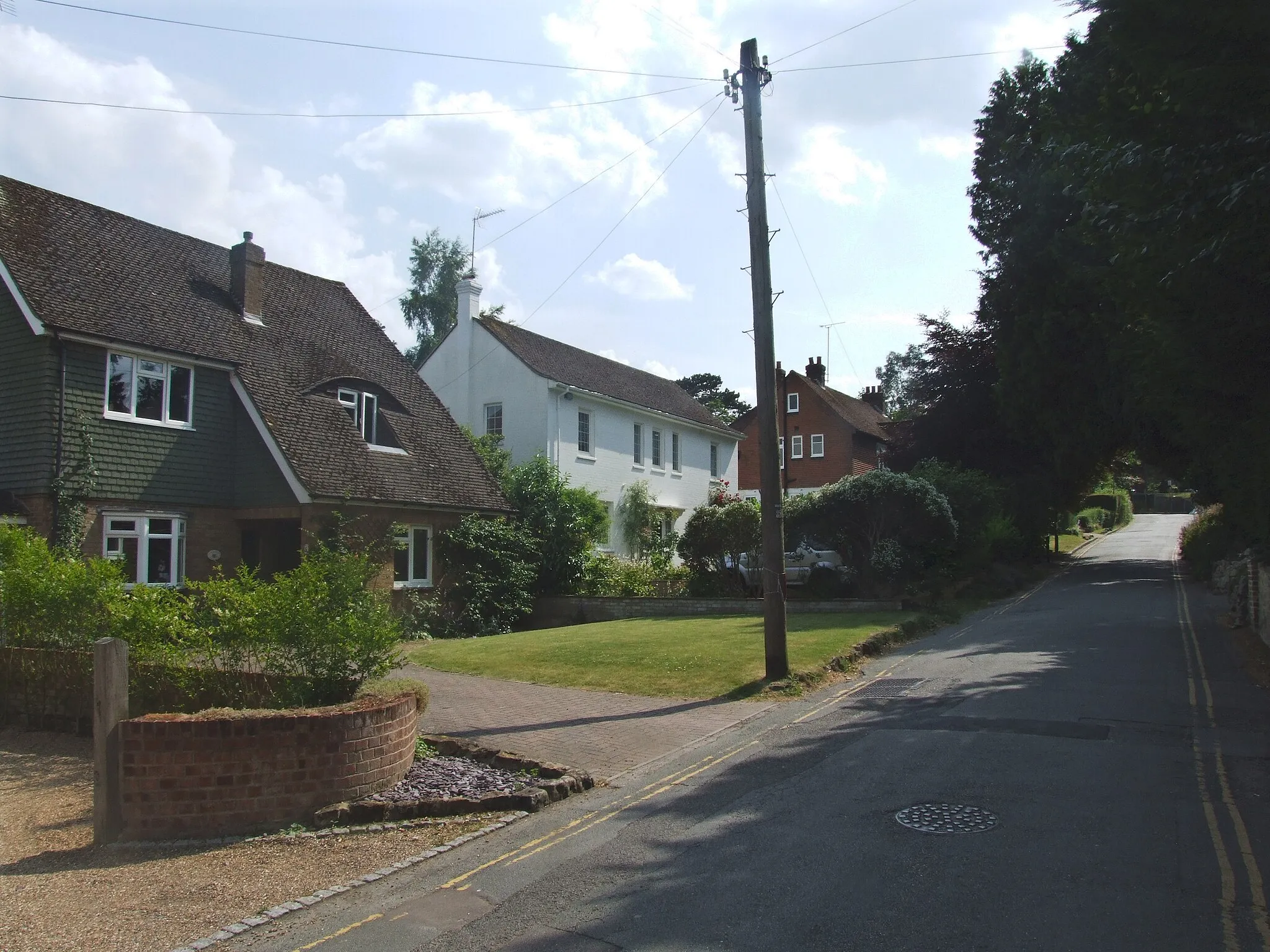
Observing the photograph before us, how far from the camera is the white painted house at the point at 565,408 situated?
31.4m

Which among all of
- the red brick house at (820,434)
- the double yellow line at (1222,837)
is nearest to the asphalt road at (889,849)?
the double yellow line at (1222,837)

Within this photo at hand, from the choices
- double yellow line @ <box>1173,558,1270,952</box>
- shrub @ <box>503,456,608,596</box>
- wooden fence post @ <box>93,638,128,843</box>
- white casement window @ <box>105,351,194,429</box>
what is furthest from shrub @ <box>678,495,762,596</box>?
wooden fence post @ <box>93,638,128,843</box>

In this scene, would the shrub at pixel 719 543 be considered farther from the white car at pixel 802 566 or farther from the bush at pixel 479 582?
the bush at pixel 479 582

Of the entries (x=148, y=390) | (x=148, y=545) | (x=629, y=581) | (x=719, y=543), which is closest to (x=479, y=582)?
(x=629, y=581)

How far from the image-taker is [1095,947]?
15.0 feet

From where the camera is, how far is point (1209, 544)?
28.1m

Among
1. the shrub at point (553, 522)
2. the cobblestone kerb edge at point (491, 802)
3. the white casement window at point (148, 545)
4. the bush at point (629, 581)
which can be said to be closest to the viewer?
the cobblestone kerb edge at point (491, 802)

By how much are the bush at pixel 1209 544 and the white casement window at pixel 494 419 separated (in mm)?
21261

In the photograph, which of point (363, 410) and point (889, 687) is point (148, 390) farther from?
point (889, 687)

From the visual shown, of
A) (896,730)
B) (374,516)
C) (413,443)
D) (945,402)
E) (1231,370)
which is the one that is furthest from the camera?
(945,402)

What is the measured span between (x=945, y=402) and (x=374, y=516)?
23005mm

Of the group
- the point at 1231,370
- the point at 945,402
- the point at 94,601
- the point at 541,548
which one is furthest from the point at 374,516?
the point at 945,402

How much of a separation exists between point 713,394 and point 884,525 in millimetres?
57184

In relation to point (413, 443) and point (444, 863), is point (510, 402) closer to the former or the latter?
point (413, 443)
